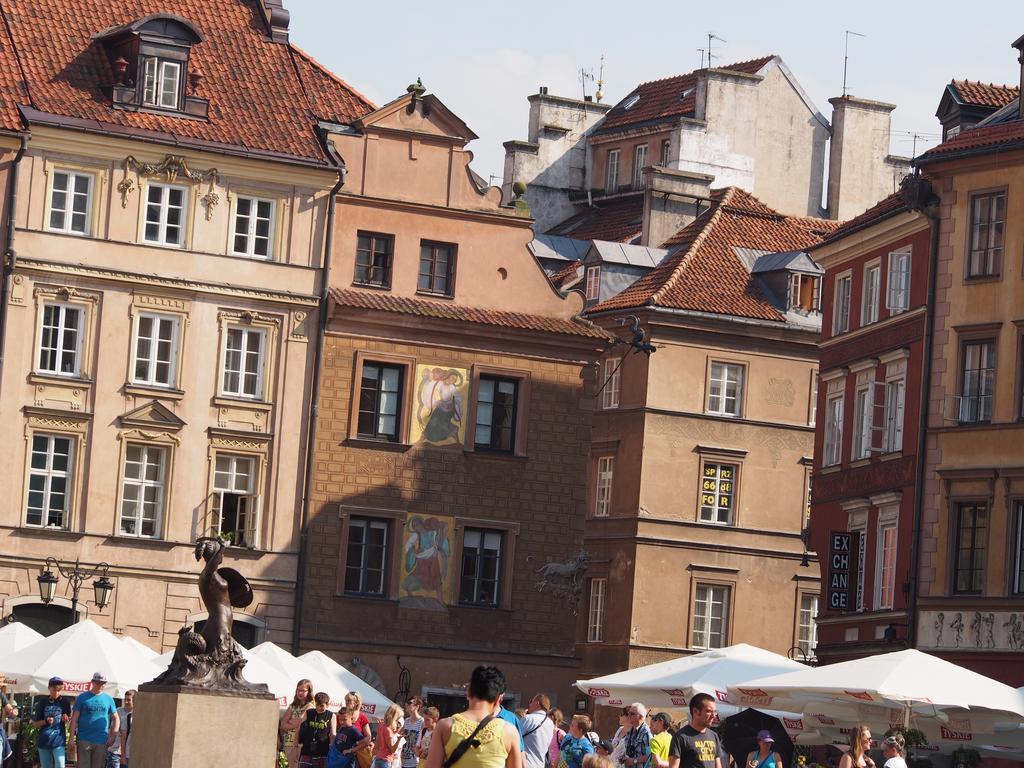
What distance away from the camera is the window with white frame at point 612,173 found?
76.4 metres

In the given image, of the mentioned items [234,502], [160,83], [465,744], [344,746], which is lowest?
[344,746]

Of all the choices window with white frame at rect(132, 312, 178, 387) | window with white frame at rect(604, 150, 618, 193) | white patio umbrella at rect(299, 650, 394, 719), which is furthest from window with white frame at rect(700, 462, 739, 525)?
white patio umbrella at rect(299, 650, 394, 719)

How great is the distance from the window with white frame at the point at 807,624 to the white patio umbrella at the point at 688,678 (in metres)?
25.1

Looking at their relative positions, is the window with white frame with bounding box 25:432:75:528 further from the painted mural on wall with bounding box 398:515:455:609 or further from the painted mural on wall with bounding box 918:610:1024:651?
the painted mural on wall with bounding box 918:610:1024:651

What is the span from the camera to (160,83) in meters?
49.2

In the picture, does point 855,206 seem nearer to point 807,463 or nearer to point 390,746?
point 807,463

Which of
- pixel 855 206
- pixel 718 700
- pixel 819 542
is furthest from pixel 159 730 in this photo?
pixel 855 206

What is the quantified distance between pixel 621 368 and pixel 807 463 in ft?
16.9

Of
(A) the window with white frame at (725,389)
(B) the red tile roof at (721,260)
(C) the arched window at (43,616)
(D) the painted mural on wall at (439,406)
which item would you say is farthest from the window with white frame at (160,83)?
(A) the window with white frame at (725,389)

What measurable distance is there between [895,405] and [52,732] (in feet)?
71.9

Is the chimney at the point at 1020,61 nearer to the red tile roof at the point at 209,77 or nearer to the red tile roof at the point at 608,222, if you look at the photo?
the red tile roof at the point at 209,77

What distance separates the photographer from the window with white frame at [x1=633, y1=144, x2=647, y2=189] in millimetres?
74881

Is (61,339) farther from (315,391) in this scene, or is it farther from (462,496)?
(462,496)

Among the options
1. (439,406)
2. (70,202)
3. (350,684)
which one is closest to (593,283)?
(439,406)
